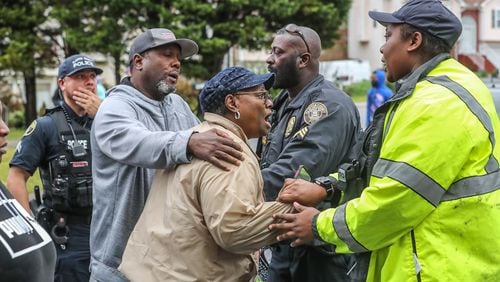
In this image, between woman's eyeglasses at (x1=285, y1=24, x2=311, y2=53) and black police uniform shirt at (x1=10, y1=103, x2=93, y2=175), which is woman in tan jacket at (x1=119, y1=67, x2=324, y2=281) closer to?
woman's eyeglasses at (x1=285, y1=24, x2=311, y2=53)

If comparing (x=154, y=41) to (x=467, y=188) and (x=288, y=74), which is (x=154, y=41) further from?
(x=467, y=188)

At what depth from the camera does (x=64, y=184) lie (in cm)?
510

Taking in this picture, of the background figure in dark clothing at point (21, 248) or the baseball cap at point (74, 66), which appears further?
the baseball cap at point (74, 66)

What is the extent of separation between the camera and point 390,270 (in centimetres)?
308

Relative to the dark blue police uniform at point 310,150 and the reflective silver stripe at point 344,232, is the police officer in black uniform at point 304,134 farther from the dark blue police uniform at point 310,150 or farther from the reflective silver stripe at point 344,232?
the reflective silver stripe at point 344,232

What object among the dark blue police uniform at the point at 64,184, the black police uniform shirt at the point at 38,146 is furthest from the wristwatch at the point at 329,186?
the black police uniform shirt at the point at 38,146

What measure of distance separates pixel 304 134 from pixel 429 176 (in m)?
1.31

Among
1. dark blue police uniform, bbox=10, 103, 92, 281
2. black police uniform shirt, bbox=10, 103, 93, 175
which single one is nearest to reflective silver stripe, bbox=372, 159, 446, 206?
dark blue police uniform, bbox=10, 103, 92, 281

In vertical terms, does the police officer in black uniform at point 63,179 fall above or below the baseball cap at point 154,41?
below

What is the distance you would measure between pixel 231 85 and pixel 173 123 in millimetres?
816

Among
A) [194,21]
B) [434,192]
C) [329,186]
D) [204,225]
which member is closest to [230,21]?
[194,21]

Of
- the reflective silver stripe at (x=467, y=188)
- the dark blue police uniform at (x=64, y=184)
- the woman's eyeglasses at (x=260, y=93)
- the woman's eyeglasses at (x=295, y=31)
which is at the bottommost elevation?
the dark blue police uniform at (x=64, y=184)

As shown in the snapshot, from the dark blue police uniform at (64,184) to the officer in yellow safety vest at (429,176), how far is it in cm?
241

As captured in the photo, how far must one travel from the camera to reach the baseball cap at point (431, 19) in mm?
3115
